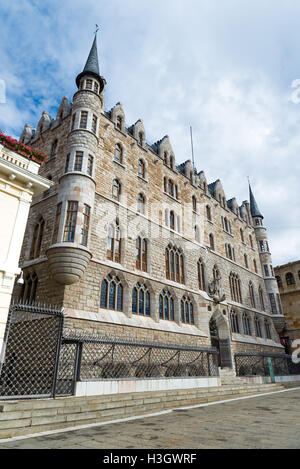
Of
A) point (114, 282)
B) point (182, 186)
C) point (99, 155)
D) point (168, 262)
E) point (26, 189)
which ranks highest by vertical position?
point (182, 186)

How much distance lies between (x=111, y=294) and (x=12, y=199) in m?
7.38

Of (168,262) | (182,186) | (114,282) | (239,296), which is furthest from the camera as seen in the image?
(239,296)

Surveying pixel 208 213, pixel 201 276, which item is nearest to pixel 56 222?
pixel 201 276

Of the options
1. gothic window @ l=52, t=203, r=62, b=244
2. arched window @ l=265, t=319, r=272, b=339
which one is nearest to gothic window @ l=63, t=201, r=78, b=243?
gothic window @ l=52, t=203, r=62, b=244

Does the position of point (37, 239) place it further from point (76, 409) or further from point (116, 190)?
point (76, 409)

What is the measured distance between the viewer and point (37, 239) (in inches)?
611

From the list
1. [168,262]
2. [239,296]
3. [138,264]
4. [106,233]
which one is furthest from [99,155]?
[239,296]

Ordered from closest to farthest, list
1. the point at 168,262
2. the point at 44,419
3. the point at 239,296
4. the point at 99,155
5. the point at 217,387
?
the point at 44,419
the point at 217,387
the point at 99,155
the point at 168,262
the point at 239,296

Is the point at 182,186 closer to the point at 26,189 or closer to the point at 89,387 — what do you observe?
the point at 26,189

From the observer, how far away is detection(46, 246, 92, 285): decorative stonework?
12.4 meters

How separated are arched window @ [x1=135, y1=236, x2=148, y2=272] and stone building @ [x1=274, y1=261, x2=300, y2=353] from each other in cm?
2260

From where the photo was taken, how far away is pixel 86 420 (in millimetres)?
6359

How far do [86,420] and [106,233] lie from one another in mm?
9957
